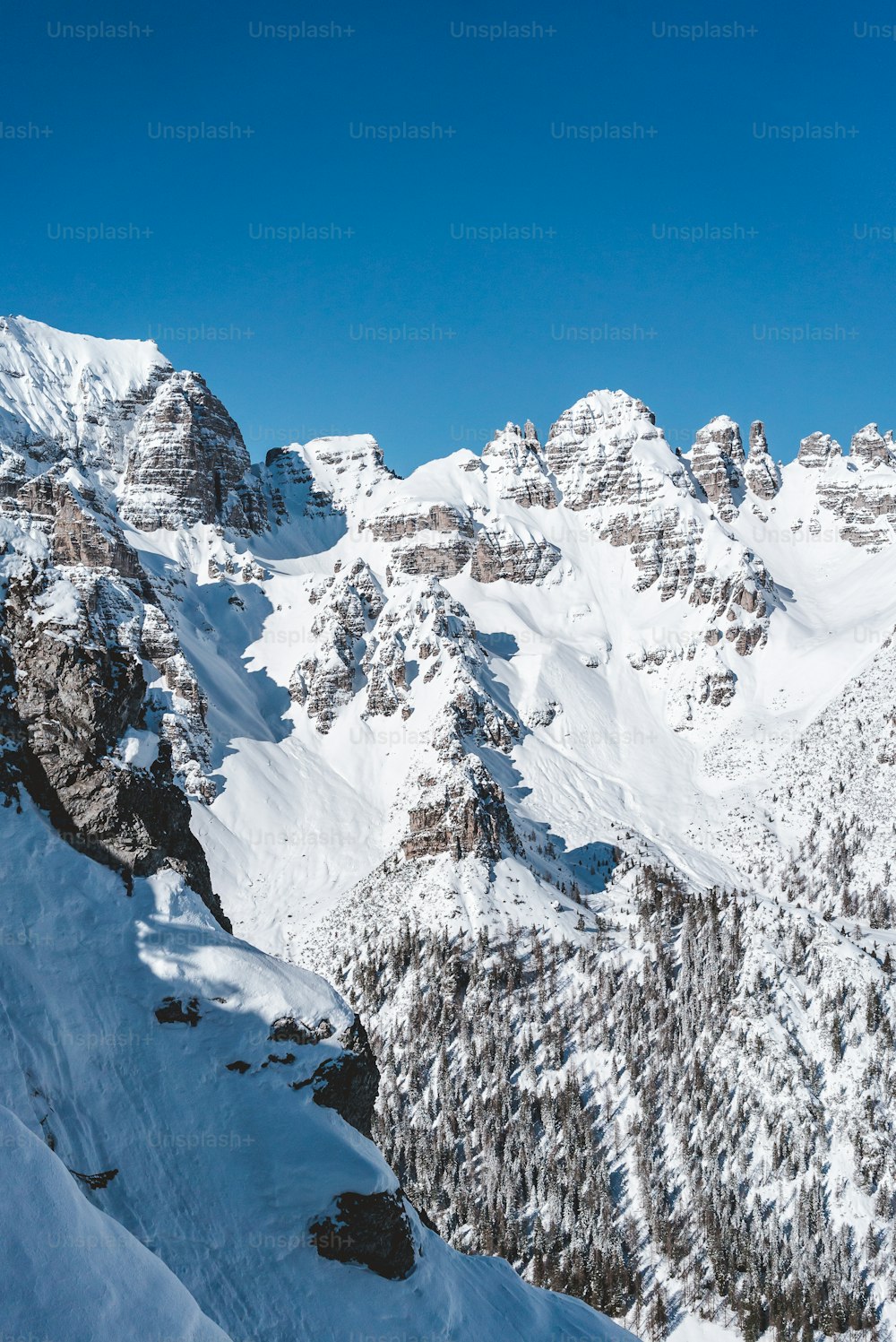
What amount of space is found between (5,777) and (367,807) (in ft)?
425

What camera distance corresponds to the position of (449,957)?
122188mm

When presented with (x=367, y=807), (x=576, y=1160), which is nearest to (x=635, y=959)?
(x=576, y=1160)

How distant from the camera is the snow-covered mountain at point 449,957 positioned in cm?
3284

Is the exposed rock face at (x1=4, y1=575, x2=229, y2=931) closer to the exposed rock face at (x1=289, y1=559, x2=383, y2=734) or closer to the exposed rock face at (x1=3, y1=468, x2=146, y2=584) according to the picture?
the exposed rock face at (x1=289, y1=559, x2=383, y2=734)

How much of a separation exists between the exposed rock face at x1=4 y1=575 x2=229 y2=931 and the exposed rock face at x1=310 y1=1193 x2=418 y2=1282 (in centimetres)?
1382

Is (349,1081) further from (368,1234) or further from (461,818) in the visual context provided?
(461,818)

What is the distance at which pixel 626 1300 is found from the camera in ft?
288

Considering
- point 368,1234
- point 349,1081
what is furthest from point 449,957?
point 368,1234

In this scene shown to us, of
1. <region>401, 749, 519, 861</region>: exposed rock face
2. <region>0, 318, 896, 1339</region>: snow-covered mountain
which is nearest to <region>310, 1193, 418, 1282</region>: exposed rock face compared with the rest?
<region>0, 318, 896, 1339</region>: snow-covered mountain

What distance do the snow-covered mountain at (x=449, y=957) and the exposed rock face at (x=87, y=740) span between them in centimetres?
16

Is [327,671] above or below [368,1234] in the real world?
above

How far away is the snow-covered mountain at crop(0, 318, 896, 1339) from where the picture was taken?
3284cm

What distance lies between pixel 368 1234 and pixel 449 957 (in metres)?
90.4

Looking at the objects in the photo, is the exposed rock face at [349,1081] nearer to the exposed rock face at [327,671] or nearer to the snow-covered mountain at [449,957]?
the snow-covered mountain at [449,957]
